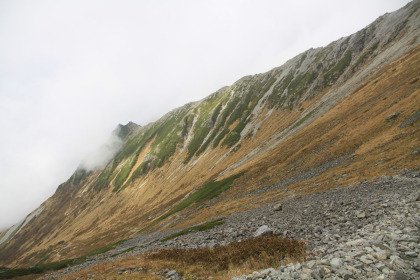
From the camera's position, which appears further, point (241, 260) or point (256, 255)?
point (256, 255)

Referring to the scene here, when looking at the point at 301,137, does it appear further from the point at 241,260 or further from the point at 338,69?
the point at 338,69

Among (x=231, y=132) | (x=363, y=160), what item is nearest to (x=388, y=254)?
(x=363, y=160)

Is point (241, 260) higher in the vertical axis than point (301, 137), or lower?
higher

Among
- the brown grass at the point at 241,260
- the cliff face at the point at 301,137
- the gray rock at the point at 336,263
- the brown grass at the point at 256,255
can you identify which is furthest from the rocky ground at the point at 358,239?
the cliff face at the point at 301,137

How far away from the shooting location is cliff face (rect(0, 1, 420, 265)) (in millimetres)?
42406

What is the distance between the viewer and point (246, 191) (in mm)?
58125

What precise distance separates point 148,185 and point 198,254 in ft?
541

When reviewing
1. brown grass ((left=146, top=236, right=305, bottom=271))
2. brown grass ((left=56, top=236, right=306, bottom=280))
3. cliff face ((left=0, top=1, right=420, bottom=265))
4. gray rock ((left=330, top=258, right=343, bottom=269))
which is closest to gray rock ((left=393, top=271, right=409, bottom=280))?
gray rock ((left=330, top=258, right=343, bottom=269))

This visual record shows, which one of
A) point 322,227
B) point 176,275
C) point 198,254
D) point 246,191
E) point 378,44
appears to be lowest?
point 246,191

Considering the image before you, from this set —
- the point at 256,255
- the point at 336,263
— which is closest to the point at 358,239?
the point at 336,263

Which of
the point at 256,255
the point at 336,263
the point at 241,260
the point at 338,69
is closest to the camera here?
the point at 336,263

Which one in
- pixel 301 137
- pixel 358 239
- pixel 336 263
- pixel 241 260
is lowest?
pixel 301 137

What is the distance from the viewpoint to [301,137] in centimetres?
7419

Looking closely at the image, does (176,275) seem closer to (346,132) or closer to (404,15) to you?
(346,132)
